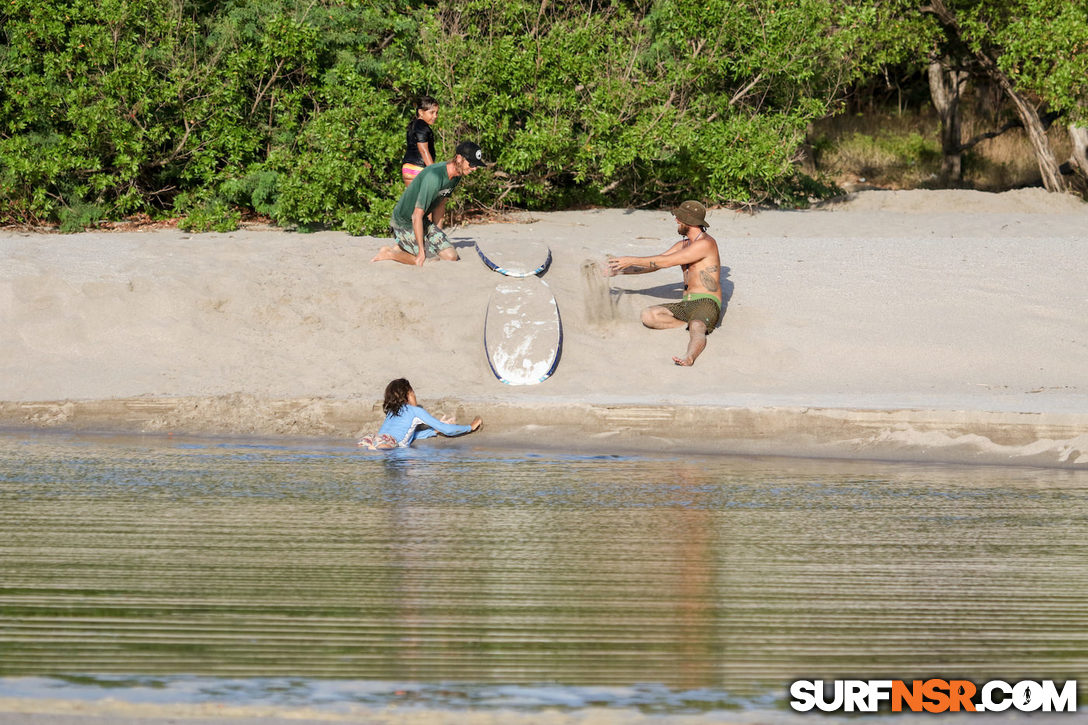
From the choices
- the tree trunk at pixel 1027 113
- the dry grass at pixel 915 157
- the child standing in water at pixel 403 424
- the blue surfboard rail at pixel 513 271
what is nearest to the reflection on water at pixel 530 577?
the child standing in water at pixel 403 424

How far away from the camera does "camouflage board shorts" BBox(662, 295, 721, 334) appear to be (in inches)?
413

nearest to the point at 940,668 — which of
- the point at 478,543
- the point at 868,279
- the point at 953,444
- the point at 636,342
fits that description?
the point at 478,543

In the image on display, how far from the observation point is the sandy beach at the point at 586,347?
8.83 metres

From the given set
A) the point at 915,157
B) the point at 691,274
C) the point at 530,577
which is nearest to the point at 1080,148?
the point at 915,157

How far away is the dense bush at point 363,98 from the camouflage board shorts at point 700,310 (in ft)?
15.6

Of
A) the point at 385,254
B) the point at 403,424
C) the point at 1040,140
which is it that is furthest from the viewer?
the point at 1040,140

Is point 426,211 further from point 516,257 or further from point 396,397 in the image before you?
point 396,397

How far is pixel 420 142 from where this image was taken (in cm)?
1225

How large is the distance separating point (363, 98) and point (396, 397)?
6.87 meters

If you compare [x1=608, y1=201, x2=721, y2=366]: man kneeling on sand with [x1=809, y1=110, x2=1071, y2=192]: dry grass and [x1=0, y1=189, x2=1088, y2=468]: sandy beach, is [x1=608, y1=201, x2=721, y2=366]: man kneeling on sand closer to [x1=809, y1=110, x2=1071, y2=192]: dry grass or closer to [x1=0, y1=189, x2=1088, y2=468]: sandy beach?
[x1=0, y1=189, x2=1088, y2=468]: sandy beach

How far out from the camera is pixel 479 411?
9188mm

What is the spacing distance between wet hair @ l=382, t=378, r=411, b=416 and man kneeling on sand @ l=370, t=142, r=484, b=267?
2.78 meters

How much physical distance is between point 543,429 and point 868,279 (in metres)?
4.60

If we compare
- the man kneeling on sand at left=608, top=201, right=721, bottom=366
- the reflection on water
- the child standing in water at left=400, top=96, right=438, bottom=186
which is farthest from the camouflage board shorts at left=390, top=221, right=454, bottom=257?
the reflection on water
